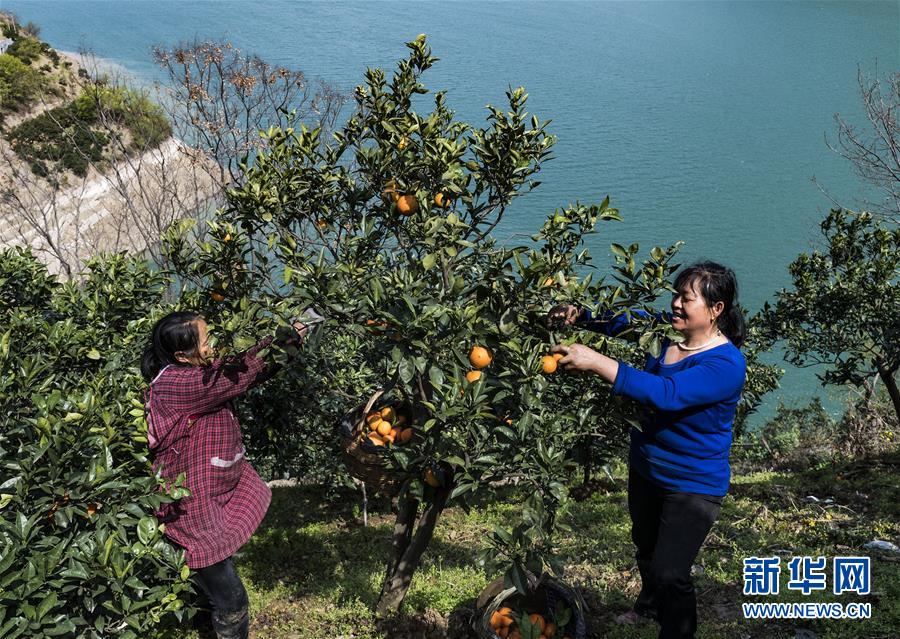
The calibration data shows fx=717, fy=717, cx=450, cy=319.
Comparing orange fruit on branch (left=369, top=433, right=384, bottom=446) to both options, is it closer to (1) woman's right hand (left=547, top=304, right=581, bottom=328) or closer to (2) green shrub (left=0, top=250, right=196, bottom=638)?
(2) green shrub (left=0, top=250, right=196, bottom=638)

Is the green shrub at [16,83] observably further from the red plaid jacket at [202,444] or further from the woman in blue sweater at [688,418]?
the woman in blue sweater at [688,418]

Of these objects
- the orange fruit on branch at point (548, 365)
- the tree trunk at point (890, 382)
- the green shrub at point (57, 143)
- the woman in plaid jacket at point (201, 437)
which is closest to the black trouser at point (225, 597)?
the woman in plaid jacket at point (201, 437)

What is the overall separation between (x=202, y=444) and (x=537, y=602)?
74.1 inches

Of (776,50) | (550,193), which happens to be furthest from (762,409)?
(776,50)

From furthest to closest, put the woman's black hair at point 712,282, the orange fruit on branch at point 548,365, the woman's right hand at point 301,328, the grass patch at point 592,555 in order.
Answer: the grass patch at point 592,555, the woman's right hand at point 301,328, the woman's black hair at point 712,282, the orange fruit on branch at point 548,365

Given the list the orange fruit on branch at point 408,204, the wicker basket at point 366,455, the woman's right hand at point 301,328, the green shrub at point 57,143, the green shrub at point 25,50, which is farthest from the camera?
the green shrub at point 25,50

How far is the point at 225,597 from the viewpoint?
326cm

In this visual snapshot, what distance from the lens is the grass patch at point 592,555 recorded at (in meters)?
3.91

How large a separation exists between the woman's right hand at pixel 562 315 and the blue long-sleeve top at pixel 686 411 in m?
Answer: 0.12

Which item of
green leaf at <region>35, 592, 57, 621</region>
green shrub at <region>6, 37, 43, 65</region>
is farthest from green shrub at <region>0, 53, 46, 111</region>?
green leaf at <region>35, 592, 57, 621</region>

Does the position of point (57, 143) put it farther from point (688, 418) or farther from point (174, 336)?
point (688, 418)

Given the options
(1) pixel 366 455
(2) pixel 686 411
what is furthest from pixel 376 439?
(2) pixel 686 411

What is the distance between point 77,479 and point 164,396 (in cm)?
47

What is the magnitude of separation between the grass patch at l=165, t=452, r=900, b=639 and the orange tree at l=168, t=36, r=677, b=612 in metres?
0.47
